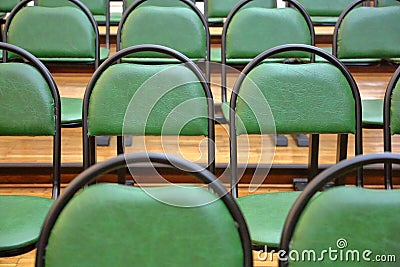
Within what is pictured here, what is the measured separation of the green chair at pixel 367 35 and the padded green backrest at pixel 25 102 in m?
1.40

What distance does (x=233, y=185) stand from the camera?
1.92 metres

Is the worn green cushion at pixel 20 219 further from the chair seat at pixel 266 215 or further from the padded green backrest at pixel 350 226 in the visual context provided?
the padded green backrest at pixel 350 226

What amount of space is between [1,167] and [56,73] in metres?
1.44

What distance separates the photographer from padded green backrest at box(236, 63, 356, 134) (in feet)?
6.26

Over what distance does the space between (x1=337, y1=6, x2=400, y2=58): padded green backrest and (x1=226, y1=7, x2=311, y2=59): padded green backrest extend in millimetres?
170

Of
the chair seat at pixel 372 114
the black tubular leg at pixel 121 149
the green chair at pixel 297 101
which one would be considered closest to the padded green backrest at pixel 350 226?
the green chair at pixel 297 101

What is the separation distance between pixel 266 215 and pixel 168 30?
1230mm

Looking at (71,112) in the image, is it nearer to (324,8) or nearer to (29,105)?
(29,105)

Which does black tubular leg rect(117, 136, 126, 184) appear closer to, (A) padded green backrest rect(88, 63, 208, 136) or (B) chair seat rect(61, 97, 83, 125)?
(A) padded green backrest rect(88, 63, 208, 136)

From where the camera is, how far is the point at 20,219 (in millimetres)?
1726

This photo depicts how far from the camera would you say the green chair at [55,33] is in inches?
107

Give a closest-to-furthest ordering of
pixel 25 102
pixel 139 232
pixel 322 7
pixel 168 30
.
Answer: pixel 139 232
pixel 25 102
pixel 168 30
pixel 322 7

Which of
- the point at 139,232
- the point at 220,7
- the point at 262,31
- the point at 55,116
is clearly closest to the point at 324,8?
the point at 220,7

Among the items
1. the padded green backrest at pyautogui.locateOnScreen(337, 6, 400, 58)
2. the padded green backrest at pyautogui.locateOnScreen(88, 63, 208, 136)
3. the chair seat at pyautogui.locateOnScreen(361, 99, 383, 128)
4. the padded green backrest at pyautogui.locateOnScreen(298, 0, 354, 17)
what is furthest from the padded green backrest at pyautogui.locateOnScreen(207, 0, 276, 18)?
the padded green backrest at pyautogui.locateOnScreen(88, 63, 208, 136)
